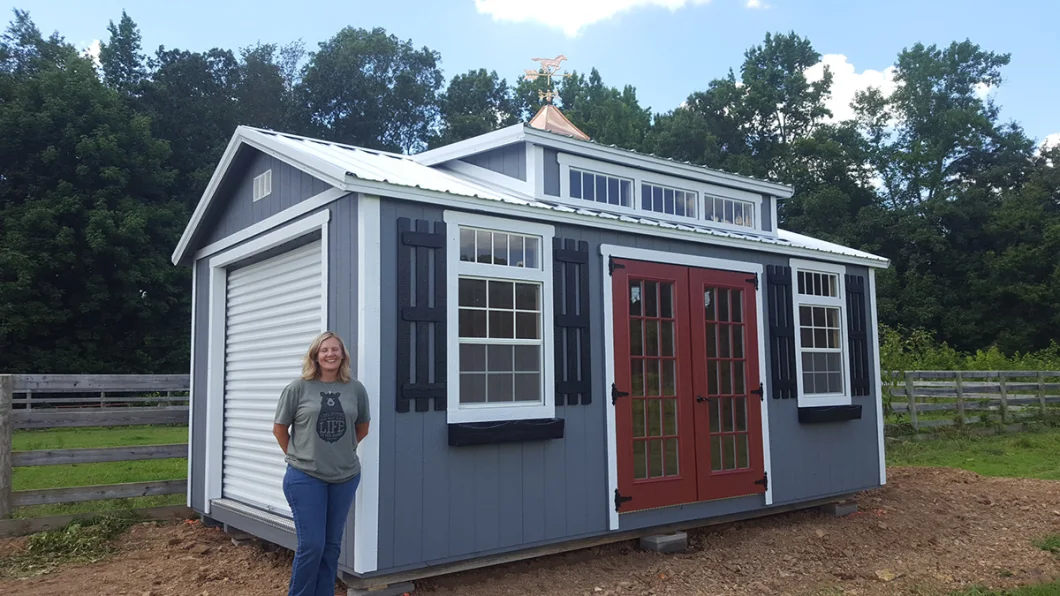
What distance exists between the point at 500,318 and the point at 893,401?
9768mm

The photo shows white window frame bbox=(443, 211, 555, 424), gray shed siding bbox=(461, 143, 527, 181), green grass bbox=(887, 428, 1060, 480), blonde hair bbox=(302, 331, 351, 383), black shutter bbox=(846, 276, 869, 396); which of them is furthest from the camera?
green grass bbox=(887, 428, 1060, 480)

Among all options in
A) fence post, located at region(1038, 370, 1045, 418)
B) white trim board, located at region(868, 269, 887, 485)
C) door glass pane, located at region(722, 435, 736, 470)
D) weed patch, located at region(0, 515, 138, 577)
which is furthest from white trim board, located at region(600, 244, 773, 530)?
fence post, located at region(1038, 370, 1045, 418)

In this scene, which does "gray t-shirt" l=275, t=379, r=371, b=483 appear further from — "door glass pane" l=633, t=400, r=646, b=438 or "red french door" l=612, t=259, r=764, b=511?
"door glass pane" l=633, t=400, r=646, b=438

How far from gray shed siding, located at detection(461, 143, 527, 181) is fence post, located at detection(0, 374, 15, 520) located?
4580 mm

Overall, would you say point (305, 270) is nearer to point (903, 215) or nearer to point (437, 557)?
point (437, 557)

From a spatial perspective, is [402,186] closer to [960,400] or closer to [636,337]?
[636,337]

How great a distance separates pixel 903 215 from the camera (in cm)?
3030

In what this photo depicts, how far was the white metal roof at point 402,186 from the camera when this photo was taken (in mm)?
5207

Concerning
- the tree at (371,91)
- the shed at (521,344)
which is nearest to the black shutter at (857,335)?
the shed at (521,344)

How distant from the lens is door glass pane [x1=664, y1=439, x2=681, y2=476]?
6.57 metres

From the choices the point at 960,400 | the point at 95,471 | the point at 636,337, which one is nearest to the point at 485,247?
the point at 636,337

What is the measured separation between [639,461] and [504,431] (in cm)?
147

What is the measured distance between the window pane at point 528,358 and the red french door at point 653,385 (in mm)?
765

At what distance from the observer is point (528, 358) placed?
5.82 meters
